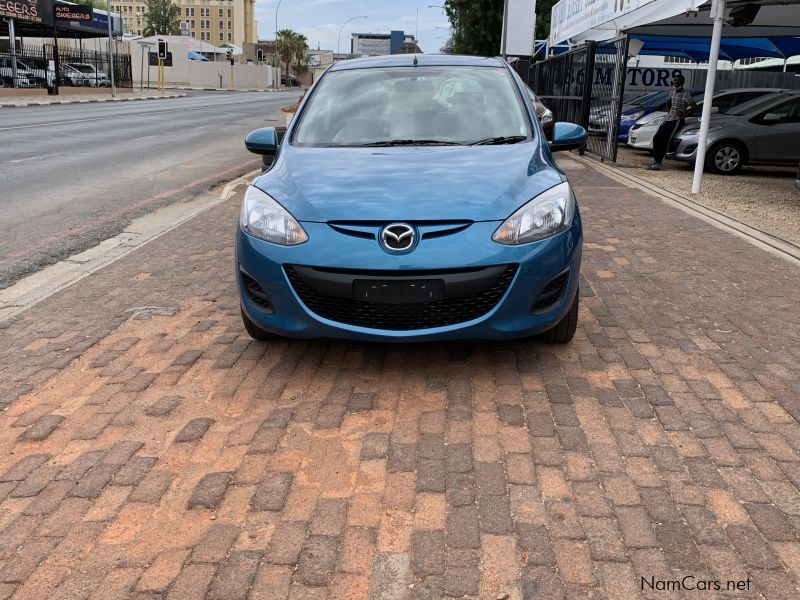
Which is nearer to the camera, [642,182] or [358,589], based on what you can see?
[358,589]

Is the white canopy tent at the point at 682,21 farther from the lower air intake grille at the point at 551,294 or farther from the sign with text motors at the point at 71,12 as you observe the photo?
the sign with text motors at the point at 71,12

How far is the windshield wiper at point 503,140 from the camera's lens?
4613 millimetres

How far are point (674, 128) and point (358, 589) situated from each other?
524 inches

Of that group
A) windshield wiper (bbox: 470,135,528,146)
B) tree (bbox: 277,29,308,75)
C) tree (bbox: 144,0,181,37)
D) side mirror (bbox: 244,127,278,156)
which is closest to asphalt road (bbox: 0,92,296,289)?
side mirror (bbox: 244,127,278,156)

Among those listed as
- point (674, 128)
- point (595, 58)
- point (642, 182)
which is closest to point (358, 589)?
point (642, 182)

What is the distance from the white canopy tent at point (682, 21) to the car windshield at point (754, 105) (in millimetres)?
1400

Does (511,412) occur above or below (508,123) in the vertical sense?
below

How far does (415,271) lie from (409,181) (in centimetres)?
63

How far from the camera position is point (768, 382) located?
390cm

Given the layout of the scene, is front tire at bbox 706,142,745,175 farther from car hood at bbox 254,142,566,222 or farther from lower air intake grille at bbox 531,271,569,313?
lower air intake grille at bbox 531,271,569,313

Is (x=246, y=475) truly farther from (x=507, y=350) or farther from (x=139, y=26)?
(x=139, y=26)

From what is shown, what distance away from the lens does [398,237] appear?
3.54 metres

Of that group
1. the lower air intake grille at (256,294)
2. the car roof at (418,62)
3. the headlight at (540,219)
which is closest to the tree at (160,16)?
the car roof at (418,62)
